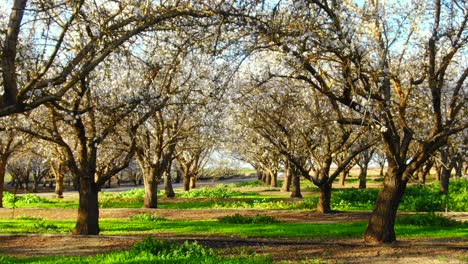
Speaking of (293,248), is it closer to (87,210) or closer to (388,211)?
(388,211)

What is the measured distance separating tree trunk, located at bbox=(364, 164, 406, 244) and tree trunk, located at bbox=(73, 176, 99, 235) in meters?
7.63

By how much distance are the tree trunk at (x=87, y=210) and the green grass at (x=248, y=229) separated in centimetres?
77

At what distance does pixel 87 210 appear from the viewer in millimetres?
14859

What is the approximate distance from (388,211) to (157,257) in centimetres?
583

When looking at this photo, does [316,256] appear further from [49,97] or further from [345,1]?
[49,97]

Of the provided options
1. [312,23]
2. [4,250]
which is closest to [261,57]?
[312,23]

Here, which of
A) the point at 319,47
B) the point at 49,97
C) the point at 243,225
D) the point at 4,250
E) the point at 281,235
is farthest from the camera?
the point at 243,225

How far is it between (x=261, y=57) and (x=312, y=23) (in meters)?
8.17

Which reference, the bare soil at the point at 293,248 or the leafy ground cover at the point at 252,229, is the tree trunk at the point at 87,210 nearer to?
→ the leafy ground cover at the point at 252,229

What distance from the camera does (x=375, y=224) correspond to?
39.9ft

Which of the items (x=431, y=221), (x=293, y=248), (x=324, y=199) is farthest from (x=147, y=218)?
(x=431, y=221)

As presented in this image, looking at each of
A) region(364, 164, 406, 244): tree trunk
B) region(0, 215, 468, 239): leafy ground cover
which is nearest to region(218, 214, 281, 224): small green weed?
region(0, 215, 468, 239): leafy ground cover

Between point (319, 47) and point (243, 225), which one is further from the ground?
point (319, 47)

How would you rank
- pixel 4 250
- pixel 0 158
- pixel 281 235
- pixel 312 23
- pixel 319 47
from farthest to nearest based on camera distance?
1. pixel 0 158
2. pixel 281 235
3. pixel 4 250
4. pixel 319 47
5. pixel 312 23
